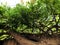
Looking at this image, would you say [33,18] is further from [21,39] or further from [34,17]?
[21,39]

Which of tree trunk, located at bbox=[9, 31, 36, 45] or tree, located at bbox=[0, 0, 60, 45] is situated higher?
tree, located at bbox=[0, 0, 60, 45]

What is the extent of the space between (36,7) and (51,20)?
3.9 inches

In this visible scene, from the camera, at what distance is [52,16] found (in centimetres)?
68

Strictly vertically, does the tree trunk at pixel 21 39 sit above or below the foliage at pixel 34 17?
below

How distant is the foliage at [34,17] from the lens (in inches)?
25.4

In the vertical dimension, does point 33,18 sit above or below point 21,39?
above

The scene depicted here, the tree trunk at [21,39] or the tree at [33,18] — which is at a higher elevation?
the tree at [33,18]

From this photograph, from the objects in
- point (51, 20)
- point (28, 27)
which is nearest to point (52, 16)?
point (51, 20)

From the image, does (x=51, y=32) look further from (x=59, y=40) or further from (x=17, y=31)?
(x=17, y=31)

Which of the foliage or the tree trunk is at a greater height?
the foliage

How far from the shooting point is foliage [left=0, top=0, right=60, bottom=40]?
645 millimetres

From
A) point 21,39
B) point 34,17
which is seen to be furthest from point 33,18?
point 21,39

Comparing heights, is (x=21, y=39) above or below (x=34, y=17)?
below

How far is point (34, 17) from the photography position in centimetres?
68
